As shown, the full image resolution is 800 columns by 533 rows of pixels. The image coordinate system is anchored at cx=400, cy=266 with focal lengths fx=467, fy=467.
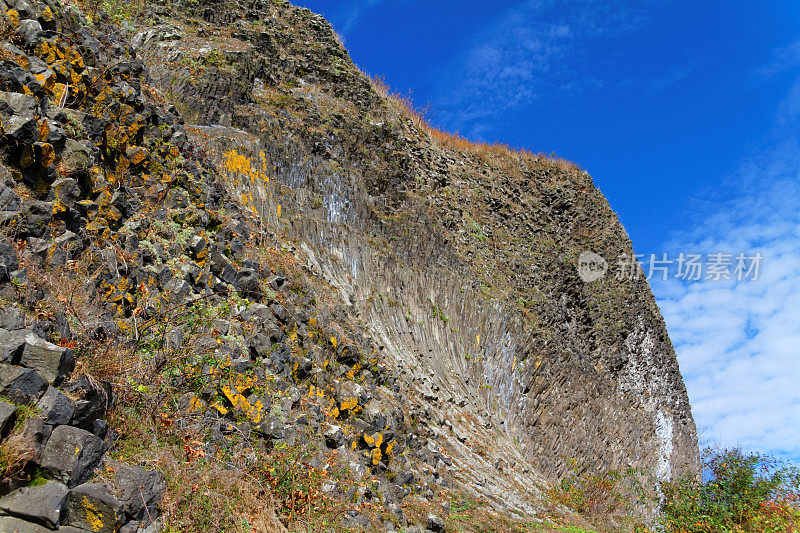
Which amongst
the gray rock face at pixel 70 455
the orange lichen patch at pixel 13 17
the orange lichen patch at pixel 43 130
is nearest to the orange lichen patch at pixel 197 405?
the gray rock face at pixel 70 455

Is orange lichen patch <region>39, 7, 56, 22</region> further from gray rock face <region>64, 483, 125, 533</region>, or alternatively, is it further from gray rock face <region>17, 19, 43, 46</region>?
gray rock face <region>64, 483, 125, 533</region>

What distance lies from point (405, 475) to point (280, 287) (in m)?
3.78

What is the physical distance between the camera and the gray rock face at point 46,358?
3.44 meters

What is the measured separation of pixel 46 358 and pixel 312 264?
8895 millimetres

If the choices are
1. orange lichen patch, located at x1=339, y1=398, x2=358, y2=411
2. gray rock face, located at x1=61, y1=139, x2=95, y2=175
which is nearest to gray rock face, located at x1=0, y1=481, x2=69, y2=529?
gray rock face, located at x1=61, y1=139, x2=95, y2=175

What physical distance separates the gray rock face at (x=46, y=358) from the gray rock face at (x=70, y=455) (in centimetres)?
46

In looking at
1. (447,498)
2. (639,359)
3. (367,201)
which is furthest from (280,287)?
(639,359)

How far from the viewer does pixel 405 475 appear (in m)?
7.69

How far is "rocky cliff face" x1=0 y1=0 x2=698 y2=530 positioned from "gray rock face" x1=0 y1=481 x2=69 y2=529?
0.82m

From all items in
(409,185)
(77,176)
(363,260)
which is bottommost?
(77,176)

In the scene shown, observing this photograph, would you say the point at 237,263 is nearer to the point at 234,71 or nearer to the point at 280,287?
the point at 280,287

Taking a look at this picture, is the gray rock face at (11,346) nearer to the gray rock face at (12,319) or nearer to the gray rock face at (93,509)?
the gray rock face at (12,319)

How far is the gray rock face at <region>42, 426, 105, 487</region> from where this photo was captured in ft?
10.3

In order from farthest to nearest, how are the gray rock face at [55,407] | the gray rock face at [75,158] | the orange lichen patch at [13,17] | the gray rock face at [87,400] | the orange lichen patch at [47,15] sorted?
1. the orange lichen patch at [47,15]
2. the orange lichen patch at [13,17]
3. the gray rock face at [75,158]
4. the gray rock face at [87,400]
5. the gray rock face at [55,407]
